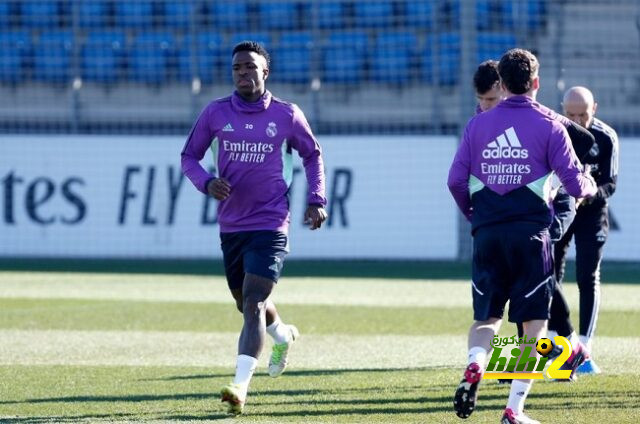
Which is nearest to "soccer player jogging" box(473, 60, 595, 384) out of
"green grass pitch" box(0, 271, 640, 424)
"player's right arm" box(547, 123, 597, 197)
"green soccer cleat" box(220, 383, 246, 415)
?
"green grass pitch" box(0, 271, 640, 424)

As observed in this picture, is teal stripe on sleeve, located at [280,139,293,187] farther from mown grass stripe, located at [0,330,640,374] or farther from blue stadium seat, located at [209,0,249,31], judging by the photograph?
blue stadium seat, located at [209,0,249,31]

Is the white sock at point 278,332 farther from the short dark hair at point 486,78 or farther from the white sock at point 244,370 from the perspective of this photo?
the short dark hair at point 486,78

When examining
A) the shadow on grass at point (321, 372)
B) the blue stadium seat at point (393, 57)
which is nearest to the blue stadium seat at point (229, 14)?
the blue stadium seat at point (393, 57)

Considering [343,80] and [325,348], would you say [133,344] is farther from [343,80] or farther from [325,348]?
[343,80]

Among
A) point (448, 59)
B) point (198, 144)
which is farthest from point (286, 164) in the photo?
point (448, 59)

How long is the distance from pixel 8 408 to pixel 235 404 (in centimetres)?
147

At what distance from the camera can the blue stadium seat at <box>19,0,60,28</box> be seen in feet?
75.6

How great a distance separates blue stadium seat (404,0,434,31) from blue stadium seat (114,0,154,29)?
449 centimetres

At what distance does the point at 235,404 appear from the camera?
7078 millimetres

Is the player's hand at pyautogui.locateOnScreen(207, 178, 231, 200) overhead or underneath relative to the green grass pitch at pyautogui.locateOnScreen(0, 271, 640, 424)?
overhead

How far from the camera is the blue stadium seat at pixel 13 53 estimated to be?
22.8 m

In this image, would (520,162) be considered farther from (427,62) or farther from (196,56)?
(196,56)

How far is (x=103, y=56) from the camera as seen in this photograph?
23156 mm

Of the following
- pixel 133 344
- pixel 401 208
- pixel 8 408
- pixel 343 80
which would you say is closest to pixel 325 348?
pixel 133 344
